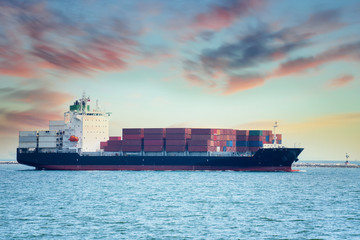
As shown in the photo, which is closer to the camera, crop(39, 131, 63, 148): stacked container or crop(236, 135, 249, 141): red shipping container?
crop(236, 135, 249, 141): red shipping container

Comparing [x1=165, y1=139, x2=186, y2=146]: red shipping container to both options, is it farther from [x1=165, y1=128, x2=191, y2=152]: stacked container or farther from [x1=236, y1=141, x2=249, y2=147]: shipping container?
[x1=236, y1=141, x2=249, y2=147]: shipping container

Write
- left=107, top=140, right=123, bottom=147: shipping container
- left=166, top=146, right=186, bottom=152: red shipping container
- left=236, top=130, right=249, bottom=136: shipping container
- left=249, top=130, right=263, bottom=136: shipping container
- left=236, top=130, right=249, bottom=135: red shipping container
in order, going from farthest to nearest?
1. left=107, top=140, right=123, bottom=147: shipping container
2. left=236, top=130, right=249, bottom=135: red shipping container
3. left=236, top=130, right=249, bottom=136: shipping container
4. left=166, top=146, right=186, bottom=152: red shipping container
5. left=249, top=130, right=263, bottom=136: shipping container

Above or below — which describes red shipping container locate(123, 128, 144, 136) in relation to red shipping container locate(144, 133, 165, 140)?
above

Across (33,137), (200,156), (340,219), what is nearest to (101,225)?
(340,219)

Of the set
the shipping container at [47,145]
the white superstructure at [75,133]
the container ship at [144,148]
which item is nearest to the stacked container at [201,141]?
the container ship at [144,148]

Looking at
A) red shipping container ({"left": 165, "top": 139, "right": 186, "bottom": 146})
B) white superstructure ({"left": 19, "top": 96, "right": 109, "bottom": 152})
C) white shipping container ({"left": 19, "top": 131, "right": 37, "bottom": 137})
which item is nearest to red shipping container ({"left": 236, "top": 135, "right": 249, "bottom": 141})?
red shipping container ({"left": 165, "top": 139, "right": 186, "bottom": 146})

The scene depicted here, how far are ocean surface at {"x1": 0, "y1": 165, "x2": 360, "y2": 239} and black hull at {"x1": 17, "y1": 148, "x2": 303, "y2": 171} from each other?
902 inches

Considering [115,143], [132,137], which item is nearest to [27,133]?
[115,143]

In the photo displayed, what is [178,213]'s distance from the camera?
3231 cm

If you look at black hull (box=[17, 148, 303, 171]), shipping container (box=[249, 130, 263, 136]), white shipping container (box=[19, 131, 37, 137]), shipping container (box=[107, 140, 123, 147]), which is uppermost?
shipping container (box=[249, 130, 263, 136])

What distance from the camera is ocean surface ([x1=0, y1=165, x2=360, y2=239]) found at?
25.9m

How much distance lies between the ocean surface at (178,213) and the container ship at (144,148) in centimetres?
2377

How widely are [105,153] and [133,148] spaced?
250 inches

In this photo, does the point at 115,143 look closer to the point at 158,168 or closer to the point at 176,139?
the point at 158,168
